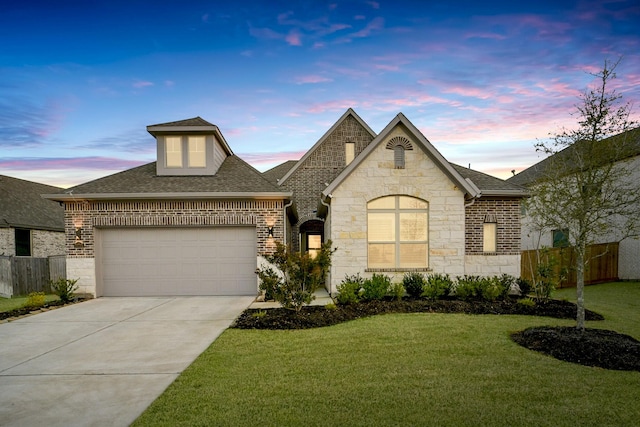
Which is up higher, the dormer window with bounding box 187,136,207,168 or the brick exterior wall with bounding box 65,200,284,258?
the dormer window with bounding box 187,136,207,168

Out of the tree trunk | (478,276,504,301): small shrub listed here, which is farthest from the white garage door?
the tree trunk

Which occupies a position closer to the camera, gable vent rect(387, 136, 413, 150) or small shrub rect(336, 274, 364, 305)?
small shrub rect(336, 274, 364, 305)

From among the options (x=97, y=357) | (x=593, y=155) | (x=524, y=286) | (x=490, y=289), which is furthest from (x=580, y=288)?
(x=97, y=357)

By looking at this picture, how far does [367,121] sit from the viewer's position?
1856 centimetres

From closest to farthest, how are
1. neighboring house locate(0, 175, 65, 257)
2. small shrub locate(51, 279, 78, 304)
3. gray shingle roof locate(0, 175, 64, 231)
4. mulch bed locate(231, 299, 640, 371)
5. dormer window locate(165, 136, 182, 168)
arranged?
mulch bed locate(231, 299, 640, 371)
small shrub locate(51, 279, 78, 304)
dormer window locate(165, 136, 182, 168)
neighboring house locate(0, 175, 65, 257)
gray shingle roof locate(0, 175, 64, 231)

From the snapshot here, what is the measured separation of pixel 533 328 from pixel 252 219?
836cm

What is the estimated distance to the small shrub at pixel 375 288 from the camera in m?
10.2

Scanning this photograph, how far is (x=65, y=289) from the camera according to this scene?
1109cm

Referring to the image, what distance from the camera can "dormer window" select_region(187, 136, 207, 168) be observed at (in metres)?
13.2

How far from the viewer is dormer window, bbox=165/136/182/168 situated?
13164 mm

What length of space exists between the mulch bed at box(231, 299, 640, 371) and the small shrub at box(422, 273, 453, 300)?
41cm

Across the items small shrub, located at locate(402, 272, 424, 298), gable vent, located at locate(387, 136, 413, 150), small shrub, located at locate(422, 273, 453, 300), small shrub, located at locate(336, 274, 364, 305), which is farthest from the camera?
gable vent, located at locate(387, 136, 413, 150)

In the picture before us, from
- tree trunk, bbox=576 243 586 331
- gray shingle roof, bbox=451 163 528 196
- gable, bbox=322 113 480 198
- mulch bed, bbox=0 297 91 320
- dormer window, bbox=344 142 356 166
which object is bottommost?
mulch bed, bbox=0 297 91 320

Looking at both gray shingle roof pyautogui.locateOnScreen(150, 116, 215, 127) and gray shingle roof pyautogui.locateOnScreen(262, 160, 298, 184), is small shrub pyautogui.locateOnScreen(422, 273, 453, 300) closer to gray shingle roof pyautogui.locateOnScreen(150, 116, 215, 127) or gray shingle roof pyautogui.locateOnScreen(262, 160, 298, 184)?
gray shingle roof pyautogui.locateOnScreen(150, 116, 215, 127)
